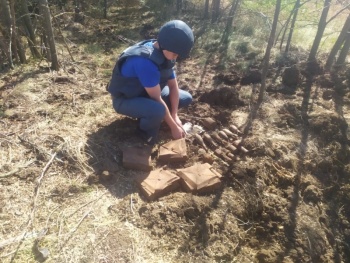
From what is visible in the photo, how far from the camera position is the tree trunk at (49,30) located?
423 centimetres

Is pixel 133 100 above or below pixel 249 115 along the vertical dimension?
above

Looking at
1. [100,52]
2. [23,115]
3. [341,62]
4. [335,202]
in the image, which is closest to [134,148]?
[23,115]

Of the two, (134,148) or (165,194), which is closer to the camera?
(165,194)

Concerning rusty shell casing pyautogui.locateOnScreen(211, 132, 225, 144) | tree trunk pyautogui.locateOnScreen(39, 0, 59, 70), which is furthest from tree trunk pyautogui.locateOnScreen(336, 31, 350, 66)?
tree trunk pyautogui.locateOnScreen(39, 0, 59, 70)

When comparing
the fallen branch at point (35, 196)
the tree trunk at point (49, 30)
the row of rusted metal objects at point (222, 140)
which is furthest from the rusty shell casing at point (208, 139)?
the tree trunk at point (49, 30)

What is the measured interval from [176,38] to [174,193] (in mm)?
1349

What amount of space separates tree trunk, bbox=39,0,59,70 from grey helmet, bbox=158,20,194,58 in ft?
6.93

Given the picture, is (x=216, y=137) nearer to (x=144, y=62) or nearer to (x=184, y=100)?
(x=184, y=100)

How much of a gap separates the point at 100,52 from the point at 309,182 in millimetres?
4242

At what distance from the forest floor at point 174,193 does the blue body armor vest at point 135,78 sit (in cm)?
44

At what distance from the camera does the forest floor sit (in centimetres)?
250

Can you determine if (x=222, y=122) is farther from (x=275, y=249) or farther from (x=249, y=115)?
(x=275, y=249)

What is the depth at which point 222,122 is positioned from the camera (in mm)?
3941

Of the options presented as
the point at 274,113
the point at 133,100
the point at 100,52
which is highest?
the point at 133,100
